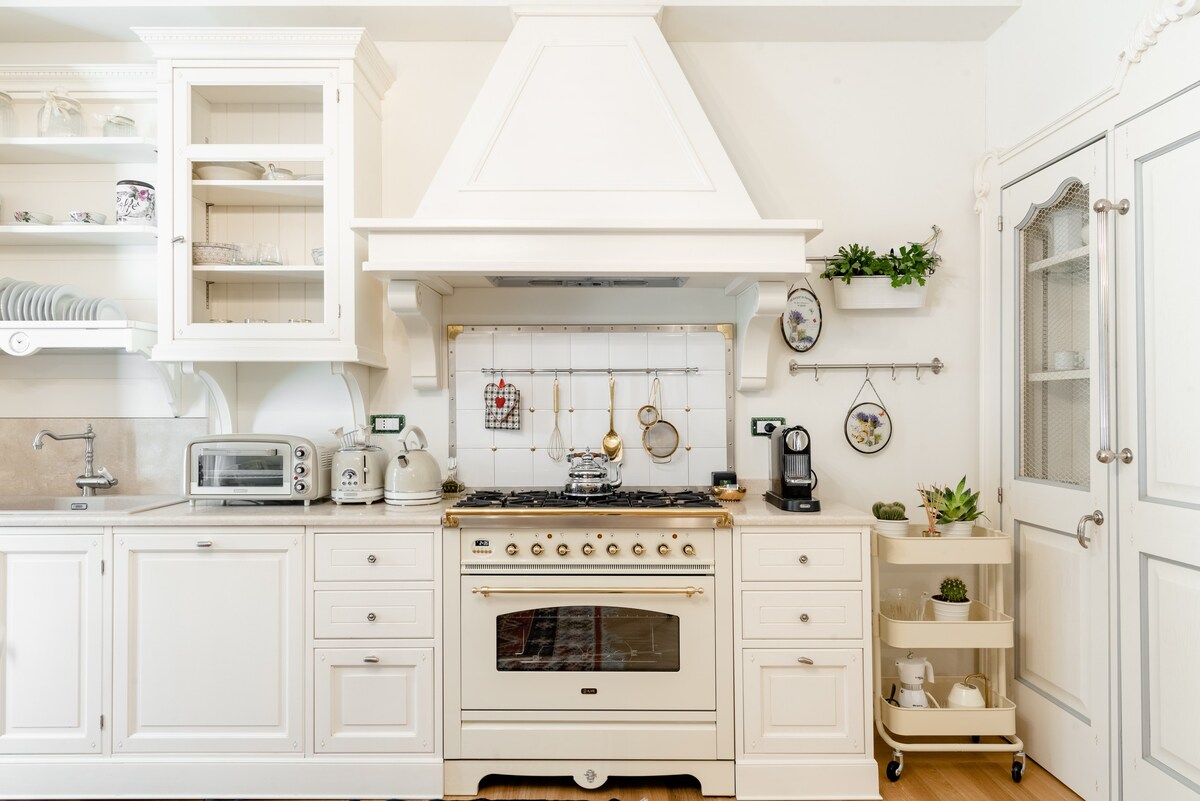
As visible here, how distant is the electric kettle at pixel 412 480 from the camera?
239 cm

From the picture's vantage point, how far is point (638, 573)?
7.32 feet

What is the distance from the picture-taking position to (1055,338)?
7.69 feet

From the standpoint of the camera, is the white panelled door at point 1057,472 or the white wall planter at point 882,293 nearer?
the white panelled door at point 1057,472

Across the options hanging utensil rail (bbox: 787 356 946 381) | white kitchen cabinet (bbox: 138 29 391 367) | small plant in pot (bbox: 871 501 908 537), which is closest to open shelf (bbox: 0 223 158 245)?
white kitchen cabinet (bbox: 138 29 391 367)

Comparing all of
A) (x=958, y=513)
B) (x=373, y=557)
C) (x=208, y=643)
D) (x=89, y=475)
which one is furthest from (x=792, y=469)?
(x=89, y=475)

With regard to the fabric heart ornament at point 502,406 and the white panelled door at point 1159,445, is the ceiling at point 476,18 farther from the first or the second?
the fabric heart ornament at point 502,406

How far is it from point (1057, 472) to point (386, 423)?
7.35ft

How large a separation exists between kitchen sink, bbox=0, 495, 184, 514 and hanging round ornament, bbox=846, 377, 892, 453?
2372 millimetres

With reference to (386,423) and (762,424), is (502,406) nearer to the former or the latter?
(386,423)

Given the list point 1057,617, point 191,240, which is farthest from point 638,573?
point 191,240

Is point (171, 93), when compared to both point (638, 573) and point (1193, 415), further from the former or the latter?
point (1193, 415)

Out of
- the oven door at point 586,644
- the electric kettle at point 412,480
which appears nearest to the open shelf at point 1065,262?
the oven door at point 586,644

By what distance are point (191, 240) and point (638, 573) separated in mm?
1789

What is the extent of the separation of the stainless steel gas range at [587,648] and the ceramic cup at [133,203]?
1.51 m
